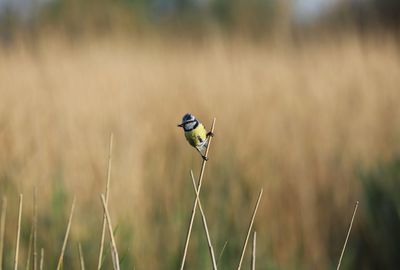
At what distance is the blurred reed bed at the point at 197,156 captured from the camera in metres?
2.40

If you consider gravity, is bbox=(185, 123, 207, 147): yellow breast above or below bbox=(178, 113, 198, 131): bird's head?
below

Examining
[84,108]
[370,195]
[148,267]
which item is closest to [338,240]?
[370,195]

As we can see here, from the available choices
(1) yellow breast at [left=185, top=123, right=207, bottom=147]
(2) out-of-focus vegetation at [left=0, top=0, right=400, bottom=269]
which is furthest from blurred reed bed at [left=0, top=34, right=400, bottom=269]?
(1) yellow breast at [left=185, top=123, right=207, bottom=147]

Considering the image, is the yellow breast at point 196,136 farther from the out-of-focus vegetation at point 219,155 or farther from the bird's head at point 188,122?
the out-of-focus vegetation at point 219,155

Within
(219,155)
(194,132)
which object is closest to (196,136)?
(194,132)

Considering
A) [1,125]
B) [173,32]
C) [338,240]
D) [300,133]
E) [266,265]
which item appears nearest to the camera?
[1,125]

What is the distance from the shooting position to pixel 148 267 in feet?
7.66

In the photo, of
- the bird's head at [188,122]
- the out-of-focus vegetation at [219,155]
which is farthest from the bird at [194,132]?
the out-of-focus vegetation at [219,155]

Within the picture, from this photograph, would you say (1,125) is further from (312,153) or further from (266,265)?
(312,153)

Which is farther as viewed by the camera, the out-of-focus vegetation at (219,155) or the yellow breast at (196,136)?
the out-of-focus vegetation at (219,155)

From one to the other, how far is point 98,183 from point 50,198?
0.74 feet

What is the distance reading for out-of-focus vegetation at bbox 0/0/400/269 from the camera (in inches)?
95.1

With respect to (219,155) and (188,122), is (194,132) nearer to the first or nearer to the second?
(188,122)

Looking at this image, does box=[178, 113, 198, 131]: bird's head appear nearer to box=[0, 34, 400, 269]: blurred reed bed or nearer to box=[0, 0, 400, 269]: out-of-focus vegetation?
box=[0, 0, 400, 269]: out-of-focus vegetation
